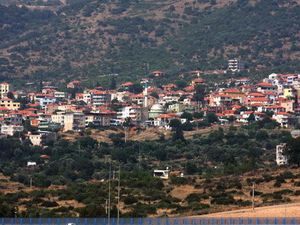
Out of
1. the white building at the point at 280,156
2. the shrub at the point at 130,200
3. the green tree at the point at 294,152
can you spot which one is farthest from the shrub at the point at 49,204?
the white building at the point at 280,156

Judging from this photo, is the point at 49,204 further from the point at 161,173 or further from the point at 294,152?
the point at 294,152

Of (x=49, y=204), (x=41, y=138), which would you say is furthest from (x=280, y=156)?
(x=49, y=204)

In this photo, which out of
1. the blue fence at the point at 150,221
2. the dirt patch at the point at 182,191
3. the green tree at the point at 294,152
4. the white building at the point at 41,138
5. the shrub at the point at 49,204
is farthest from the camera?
the white building at the point at 41,138

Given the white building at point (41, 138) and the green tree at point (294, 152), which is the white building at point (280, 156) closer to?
the green tree at point (294, 152)

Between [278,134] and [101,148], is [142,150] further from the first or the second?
[278,134]

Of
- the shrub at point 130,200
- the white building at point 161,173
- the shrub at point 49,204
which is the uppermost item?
the white building at point 161,173

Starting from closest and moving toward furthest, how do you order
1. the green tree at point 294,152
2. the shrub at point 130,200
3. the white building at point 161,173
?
the shrub at point 130,200
the green tree at point 294,152
the white building at point 161,173

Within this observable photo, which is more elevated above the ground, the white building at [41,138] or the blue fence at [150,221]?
the white building at [41,138]

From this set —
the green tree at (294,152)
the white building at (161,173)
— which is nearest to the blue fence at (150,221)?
the white building at (161,173)

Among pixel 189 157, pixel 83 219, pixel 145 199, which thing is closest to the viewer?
pixel 83 219

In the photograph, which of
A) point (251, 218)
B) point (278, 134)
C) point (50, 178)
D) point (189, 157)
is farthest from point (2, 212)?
point (278, 134)

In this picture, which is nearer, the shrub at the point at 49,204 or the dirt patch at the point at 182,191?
the shrub at the point at 49,204
